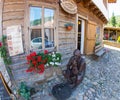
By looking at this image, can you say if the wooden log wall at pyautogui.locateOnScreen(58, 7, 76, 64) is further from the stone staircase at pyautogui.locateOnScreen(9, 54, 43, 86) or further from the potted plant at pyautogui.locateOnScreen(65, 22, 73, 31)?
the stone staircase at pyautogui.locateOnScreen(9, 54, 43, 86)

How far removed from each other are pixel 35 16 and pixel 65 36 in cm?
129

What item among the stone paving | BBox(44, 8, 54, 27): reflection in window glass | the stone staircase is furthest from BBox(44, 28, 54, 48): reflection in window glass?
the stone paving

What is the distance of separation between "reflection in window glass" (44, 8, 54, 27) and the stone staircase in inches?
42.6

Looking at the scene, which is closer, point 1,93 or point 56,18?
point 1,93

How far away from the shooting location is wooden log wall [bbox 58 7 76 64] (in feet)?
15.3

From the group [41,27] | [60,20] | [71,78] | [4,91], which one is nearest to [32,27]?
[41,27]

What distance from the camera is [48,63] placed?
405 centimetres

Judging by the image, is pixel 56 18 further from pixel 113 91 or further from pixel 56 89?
pixel 113 91

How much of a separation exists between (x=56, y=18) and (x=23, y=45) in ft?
4.03

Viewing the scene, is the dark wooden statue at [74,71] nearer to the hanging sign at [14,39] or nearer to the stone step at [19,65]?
the stone step at [19,65]

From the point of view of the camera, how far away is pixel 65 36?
4949mm

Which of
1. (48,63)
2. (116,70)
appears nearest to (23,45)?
(48,63)

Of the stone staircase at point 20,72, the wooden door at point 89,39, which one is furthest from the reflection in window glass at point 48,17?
the wooden door at point 89,39

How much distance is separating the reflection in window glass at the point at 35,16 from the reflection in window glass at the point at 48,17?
0.18 metres
